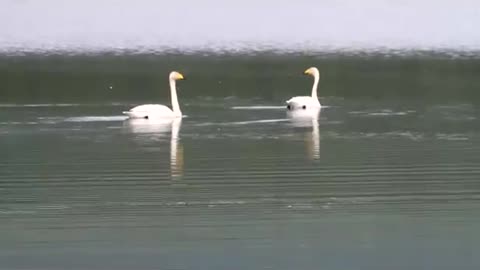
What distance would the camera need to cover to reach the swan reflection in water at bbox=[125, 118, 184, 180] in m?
22.0

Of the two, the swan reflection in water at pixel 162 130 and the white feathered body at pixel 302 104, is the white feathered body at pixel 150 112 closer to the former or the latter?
the swan reflection in water at pixel 162 130

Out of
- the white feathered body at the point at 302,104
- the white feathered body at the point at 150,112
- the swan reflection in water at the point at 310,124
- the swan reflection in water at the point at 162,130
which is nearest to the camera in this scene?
the swan reflection in water at the point at 162,130

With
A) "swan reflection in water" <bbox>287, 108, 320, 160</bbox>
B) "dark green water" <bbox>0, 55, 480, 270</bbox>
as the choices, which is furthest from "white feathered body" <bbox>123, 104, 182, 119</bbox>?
"swan reflection in water" <bbox>287, 108, 320, 160</bbox>

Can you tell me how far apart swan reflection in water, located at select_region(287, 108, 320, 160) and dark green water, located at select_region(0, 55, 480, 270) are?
0.07m

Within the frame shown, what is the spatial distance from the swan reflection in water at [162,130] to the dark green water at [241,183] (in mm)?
47

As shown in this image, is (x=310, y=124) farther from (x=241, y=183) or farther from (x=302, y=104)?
(x=241, y=183)

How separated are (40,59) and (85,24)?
192 feet

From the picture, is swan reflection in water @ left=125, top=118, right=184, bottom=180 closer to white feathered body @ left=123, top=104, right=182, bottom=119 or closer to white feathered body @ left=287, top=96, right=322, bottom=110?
white feathered body @ left=123, top=104, right=182, bottom=119

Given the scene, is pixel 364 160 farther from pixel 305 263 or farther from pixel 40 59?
pixel 40 59

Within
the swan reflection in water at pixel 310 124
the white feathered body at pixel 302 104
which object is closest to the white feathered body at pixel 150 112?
the swan reflection in water at pixel 310 124

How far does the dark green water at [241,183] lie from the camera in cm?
1430

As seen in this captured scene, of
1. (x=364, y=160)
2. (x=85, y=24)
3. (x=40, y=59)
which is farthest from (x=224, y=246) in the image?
(x=85, y=24)

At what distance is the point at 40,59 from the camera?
181ft

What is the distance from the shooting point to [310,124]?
1099 inches
